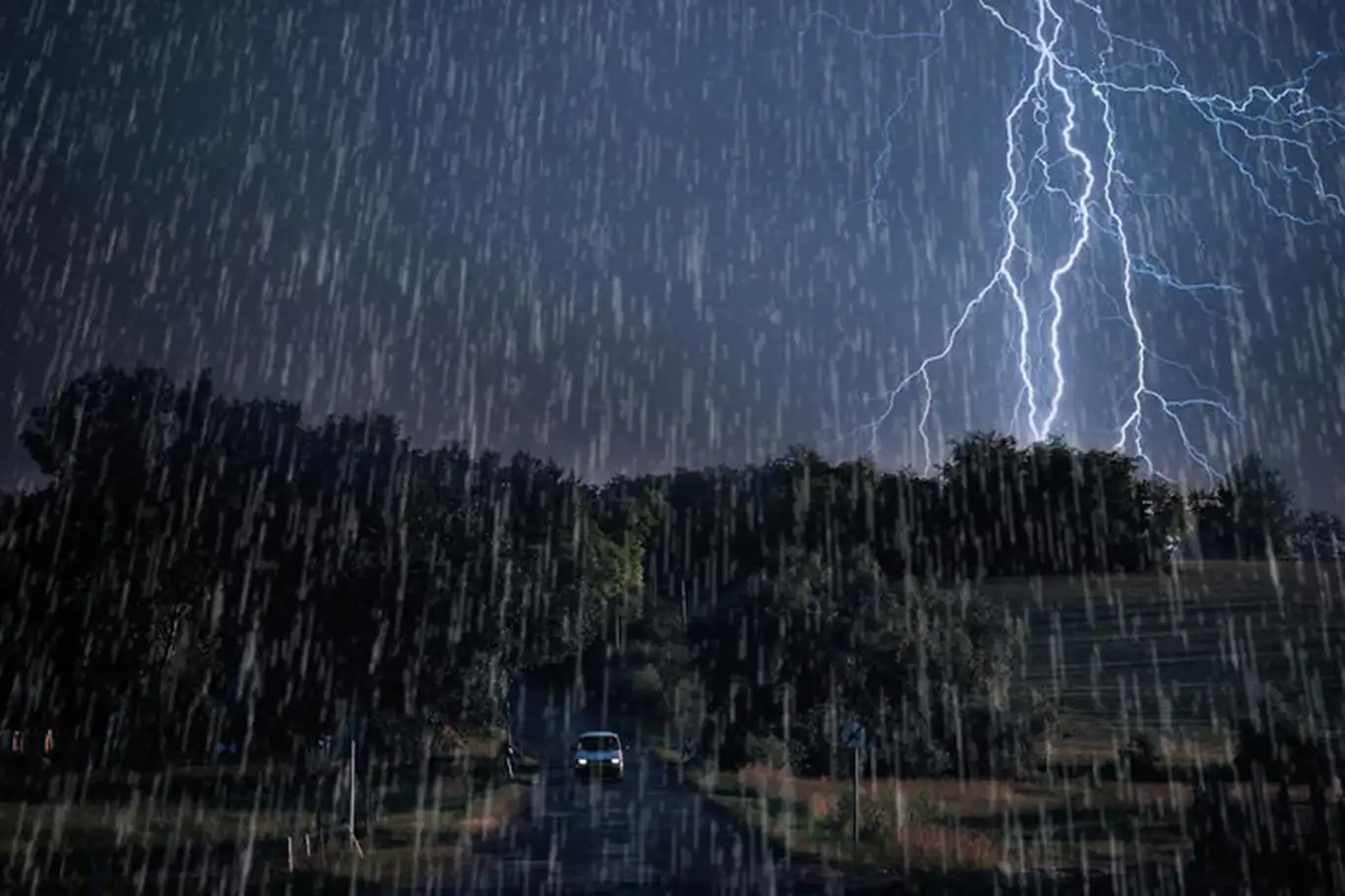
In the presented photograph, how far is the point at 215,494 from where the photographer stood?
2703 cm

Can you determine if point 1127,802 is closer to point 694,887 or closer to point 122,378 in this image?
point 694,887

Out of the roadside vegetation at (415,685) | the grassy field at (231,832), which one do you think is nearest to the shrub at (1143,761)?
the roadside vegetation at (415,685)

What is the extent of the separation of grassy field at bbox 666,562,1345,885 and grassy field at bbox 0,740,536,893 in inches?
251

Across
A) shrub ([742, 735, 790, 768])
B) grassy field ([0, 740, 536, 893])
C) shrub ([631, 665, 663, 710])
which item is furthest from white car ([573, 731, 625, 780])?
shrub ([631, 665, 663, 710])

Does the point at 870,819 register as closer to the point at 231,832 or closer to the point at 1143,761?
the point at 231,832

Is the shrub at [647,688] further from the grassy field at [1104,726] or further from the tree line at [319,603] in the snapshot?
the tree line at [319,603]

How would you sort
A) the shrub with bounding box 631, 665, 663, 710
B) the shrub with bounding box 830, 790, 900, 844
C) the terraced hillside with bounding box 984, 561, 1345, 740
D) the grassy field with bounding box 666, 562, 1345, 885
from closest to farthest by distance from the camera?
the grassy field with bounding box 666, 562, 1345, 885 < the shrub with bounding box 830, 790, 900, 844 < the terraced hillside with bounding box 984, 561, 1345, 740 < the shrub with bounding box 631, 665, 663, 710

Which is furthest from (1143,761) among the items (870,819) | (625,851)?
(625,851)

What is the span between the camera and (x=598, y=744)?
140 feet

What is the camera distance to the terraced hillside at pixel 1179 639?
47.4m

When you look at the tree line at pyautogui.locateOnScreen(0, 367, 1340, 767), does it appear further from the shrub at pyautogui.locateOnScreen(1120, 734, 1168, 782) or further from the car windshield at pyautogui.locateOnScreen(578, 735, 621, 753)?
the car windshield at pyautogui.locateOnScreen(578, 735, 621, 753)

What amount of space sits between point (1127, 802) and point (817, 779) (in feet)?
33.1

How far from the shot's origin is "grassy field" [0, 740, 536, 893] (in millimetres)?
16891

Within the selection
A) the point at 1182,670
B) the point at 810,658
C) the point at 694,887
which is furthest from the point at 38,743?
the point at 1182,670
